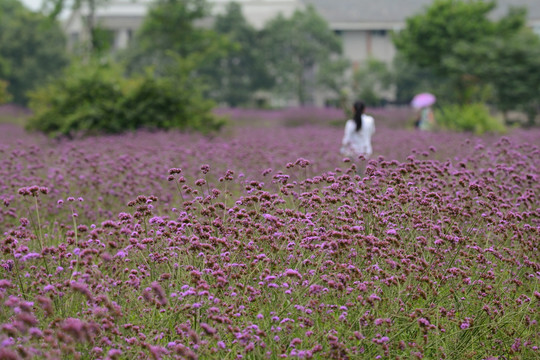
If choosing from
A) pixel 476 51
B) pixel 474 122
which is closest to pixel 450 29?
pixel 476 51

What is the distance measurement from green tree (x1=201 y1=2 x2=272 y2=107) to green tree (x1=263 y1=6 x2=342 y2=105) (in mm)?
979

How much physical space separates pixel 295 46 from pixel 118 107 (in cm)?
3199

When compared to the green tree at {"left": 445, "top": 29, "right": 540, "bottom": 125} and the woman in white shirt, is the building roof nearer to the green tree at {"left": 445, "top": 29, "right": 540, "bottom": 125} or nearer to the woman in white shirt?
the green tree at {"left": 445, "top": 29, "right": 540, "bottom": 125}

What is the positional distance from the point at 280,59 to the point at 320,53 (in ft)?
9.94

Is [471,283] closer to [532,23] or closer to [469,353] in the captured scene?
[469,353]

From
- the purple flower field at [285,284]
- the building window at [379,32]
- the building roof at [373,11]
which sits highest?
the building roof at [373,11]

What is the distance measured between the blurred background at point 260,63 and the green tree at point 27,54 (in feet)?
0.29

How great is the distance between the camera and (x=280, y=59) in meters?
47.1

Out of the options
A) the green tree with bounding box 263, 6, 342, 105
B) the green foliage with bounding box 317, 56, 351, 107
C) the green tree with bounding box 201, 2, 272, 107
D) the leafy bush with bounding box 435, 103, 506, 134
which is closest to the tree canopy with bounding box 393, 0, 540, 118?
the leafy bush with bounding box 435, 103, 506, 134

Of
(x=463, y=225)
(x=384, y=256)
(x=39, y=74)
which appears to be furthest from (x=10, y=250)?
(x=39, y=74)

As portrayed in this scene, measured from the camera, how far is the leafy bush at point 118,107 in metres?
16.3

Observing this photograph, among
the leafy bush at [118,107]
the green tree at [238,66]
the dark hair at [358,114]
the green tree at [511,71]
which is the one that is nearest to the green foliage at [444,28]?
the green tree at [511,71]

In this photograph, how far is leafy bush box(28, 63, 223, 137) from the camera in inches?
643

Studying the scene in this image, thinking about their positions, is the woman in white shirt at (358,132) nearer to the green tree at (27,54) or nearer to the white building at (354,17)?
the green tree at (27,54)
